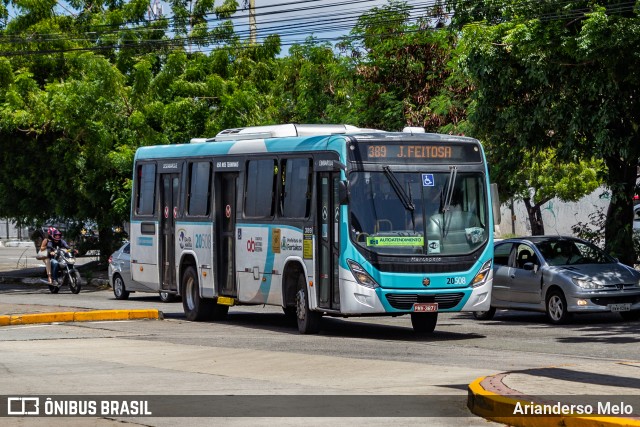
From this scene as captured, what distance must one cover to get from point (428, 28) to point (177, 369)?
22413 mm

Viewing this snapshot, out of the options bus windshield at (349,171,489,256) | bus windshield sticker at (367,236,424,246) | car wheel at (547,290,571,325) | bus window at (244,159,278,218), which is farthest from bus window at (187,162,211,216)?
car wheel at (547,290,571,325)

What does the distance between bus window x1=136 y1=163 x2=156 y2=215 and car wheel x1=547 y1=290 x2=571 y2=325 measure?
325 inches

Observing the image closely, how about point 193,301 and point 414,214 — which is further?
point 193,301

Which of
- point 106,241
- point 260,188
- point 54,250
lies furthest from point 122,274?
point 260,188

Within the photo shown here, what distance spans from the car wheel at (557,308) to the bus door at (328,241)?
4.74 meters

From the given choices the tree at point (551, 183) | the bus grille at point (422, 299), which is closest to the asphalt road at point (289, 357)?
the bus grille at point (422, 299)

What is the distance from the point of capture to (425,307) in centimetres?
1811

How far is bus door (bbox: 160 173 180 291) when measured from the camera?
23469 millimetres

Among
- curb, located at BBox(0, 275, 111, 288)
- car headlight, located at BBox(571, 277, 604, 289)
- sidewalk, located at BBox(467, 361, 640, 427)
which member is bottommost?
curb, located at BBox(0, 275, 111, 288)

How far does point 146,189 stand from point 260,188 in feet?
15.4

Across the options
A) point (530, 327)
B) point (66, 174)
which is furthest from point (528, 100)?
point (66, 174)

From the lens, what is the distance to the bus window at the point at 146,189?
24.3m

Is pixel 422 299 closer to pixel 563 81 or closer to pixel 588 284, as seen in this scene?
pixel 588 284

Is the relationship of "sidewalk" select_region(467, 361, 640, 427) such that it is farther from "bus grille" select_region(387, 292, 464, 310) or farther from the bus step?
the bus step
